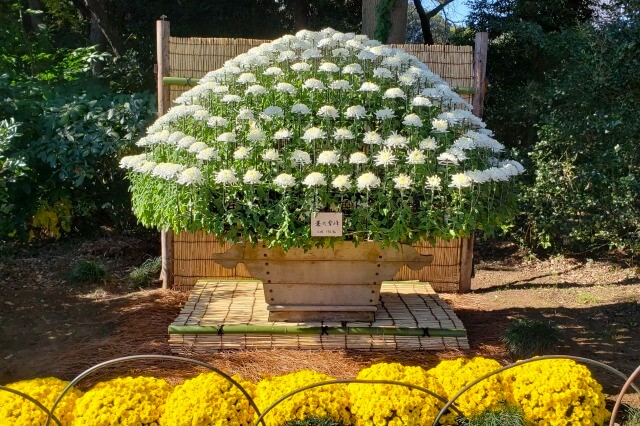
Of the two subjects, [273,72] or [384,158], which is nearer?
[384,158]

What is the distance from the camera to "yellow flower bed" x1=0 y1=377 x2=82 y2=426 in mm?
2949

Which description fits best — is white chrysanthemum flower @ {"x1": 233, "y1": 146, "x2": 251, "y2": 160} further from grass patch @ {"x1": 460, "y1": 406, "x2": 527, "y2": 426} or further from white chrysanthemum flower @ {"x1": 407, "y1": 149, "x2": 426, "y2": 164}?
grass patch @ {"x1": 460, "y1": 406, "x2": 527, "y2": 426}

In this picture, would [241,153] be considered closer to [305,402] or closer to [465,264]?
[305,402]

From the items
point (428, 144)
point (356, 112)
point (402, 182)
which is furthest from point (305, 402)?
point (356, 112)

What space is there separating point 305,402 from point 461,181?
186cm

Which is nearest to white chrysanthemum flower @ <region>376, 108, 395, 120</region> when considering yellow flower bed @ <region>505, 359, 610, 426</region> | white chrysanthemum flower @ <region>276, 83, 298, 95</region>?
white chrysanthemum flower @ <region>276, 83, 298, 95</region>

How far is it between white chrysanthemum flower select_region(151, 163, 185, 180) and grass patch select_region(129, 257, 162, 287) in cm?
247

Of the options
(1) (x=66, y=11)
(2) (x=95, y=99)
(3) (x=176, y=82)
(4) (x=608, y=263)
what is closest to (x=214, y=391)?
(3) (x=176, y=82)

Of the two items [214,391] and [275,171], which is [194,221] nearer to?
[275,171]

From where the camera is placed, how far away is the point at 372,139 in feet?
14.5

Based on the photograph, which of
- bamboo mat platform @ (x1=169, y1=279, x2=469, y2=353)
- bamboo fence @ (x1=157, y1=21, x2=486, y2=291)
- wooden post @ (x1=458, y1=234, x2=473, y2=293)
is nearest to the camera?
bamboo mat platform @ (x1=169, y1=279, x2=469, y2=353)

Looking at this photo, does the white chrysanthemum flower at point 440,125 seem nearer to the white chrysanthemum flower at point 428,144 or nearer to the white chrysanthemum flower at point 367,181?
the white chrysanthemum flower at point 428,144

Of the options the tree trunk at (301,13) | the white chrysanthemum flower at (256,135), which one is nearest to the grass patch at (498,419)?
the white chrysanthemum flower at (256,135)

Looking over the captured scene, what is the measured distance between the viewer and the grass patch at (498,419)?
10.2 ft
